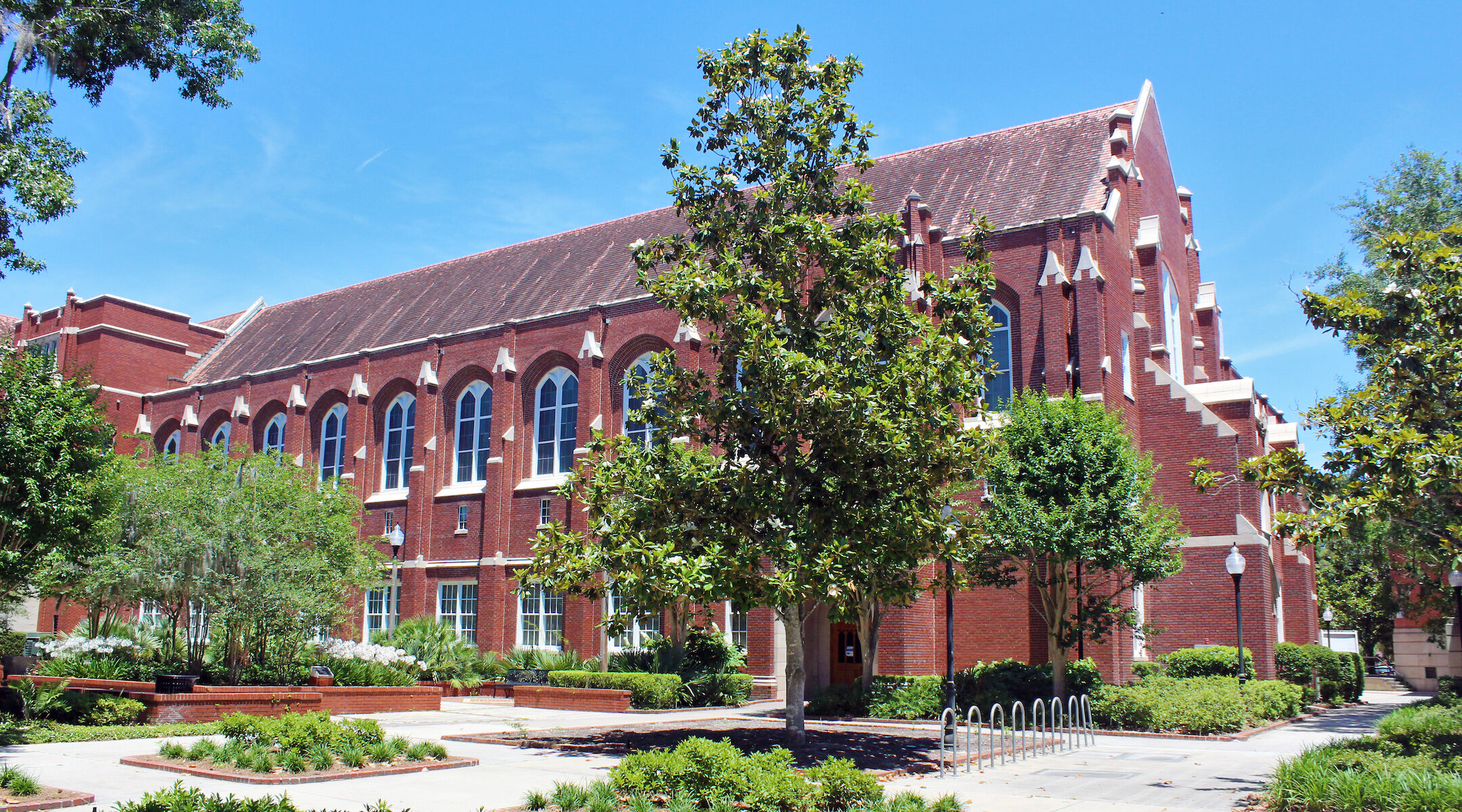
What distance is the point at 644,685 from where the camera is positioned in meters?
25.4

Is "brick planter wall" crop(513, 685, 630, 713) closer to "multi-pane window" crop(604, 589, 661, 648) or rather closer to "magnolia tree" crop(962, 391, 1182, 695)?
"multi-pane window" crop(604, 589, 661, 648)

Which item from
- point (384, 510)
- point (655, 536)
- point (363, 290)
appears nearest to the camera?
point (655, 536)

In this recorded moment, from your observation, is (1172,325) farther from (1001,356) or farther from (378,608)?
(378,608)

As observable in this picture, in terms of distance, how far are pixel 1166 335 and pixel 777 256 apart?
2013 cm

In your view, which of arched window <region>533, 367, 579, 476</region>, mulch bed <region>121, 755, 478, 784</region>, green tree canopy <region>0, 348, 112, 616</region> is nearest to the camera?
mulch bed <region>121, 755, 478, 784</region>

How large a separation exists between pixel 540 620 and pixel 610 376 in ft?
26.9

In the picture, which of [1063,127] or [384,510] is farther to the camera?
[384,510]

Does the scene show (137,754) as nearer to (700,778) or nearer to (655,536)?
(655,536)

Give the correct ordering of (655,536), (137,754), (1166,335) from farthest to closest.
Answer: (1166,335) → (655,536) → (137,754)

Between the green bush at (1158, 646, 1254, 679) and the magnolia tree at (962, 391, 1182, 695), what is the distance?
2.30 metres

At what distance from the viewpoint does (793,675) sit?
56.1ft

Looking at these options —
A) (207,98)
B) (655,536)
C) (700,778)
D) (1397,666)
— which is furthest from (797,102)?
(1397,666)

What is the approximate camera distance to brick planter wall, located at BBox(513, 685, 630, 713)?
83.7 feet

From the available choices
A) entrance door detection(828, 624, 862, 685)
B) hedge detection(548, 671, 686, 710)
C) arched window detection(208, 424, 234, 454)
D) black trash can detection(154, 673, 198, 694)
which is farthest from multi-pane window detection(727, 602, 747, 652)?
arched window detection(208, 424, 234, 454)
